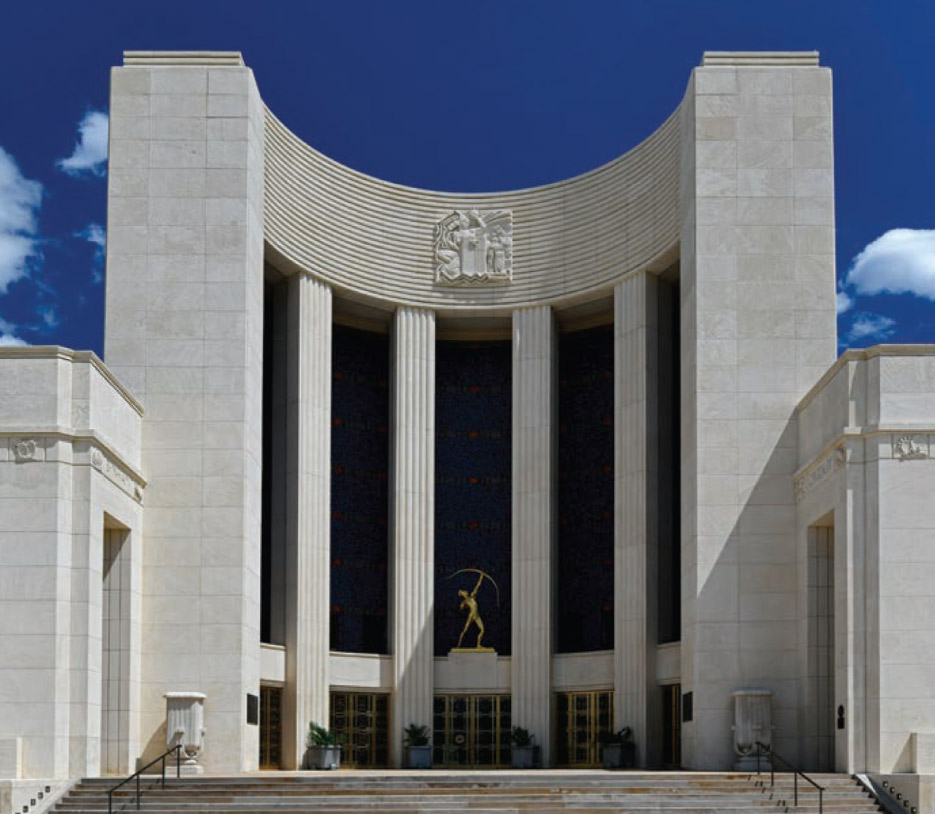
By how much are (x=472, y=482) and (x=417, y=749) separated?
20.9 ft

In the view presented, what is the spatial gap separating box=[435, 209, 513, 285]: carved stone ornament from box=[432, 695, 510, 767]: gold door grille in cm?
930

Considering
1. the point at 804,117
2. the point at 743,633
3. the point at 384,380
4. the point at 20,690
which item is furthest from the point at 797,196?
the point at 20,690

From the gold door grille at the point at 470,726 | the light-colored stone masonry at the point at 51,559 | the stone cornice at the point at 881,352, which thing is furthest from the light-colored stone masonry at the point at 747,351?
the light-colored stone masonry at the point at 51,559

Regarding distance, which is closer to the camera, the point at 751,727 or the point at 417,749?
the point at 751,727

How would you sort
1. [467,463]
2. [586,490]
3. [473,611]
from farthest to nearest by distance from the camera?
[467,463]
[586,490]
[473,611]

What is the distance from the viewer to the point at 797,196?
30.2 m

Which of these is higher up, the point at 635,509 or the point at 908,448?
the point at 908,448

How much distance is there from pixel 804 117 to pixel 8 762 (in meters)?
18.5

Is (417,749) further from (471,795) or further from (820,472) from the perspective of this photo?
(820,472)

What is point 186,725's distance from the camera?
27.1 metres

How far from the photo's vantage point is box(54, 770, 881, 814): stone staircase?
2261cm

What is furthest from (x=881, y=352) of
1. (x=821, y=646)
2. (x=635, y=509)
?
(x=635, y=509)

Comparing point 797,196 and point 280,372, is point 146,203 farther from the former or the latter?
point 797,196

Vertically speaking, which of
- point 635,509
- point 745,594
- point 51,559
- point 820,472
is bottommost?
point 745,594
